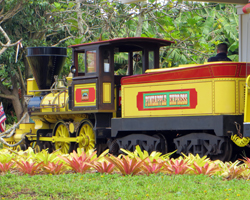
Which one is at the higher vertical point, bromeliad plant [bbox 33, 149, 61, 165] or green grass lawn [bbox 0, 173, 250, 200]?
bromeliad plant [bbox 33, 149, 61, 165]

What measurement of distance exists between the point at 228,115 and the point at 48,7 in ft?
50.0

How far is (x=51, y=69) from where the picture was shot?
524 inches

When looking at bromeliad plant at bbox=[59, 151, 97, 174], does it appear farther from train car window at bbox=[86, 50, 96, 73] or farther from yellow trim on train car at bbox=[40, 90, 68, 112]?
yellow trim on train car at bbox=[40, 90, 68, 112]

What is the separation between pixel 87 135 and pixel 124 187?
5793 millimetres

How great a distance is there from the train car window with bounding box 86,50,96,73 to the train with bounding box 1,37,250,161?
0.08 feet

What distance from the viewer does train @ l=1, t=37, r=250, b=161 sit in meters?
8.45

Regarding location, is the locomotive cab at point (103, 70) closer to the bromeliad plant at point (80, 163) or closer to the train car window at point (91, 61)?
the train car window at point (91, 61)

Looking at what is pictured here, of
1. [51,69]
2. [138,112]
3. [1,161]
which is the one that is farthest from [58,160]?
[51,69]

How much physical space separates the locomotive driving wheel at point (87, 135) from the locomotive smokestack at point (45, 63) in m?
2.35

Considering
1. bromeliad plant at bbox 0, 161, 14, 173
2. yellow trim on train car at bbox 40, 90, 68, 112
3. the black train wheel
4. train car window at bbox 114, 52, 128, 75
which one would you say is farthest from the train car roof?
bromeliad plant at bbox 0, 161, 14, 173

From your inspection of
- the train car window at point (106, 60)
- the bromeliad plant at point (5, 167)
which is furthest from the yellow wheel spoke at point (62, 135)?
the bromeliad plant at point (5, 167)

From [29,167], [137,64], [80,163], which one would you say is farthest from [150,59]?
[29,167]

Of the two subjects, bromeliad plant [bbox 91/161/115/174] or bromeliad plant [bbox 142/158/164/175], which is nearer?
bromeliad plant [bbox 142/158/164/175]

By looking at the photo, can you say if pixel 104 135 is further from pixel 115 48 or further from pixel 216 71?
pixel 216 71
